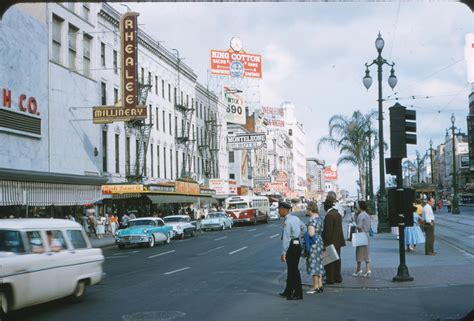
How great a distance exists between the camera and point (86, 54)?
37031mm

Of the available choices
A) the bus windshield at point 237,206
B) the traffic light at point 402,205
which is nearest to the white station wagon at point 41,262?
the traffic light at point 402,205

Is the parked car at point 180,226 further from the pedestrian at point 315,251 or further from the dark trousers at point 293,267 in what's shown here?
the dark trousers at point 293,267

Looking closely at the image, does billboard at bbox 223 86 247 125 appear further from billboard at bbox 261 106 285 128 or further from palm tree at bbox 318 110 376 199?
billboard at bbox 261 106 285 128

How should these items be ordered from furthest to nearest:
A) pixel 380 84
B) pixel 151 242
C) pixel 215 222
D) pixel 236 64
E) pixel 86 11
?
1. pixel 236 64
2. pixel 215 222
3. pixel 86 11
4. pixel 151 242
5. pixel 380 84

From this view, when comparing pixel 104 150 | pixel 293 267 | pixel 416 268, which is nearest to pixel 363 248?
pixel 416 268

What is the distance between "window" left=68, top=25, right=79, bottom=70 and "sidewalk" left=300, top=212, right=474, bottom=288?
68.9 feet

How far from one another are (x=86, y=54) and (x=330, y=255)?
28.1 m

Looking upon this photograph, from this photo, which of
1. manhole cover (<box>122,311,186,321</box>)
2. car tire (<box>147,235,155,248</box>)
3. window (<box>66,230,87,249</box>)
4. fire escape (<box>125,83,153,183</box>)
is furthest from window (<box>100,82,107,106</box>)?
manhole cover (<box>122,311,186,321</box>)

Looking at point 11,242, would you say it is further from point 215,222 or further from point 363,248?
Result: point 215,222

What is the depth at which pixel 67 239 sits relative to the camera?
11.3m

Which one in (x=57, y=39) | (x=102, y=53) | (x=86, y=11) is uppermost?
(x=86, y=11)

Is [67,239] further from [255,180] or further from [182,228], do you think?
[255,180]

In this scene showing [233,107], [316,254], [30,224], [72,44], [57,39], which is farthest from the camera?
[233,107]

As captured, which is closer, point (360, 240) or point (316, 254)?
point (316, 254)
